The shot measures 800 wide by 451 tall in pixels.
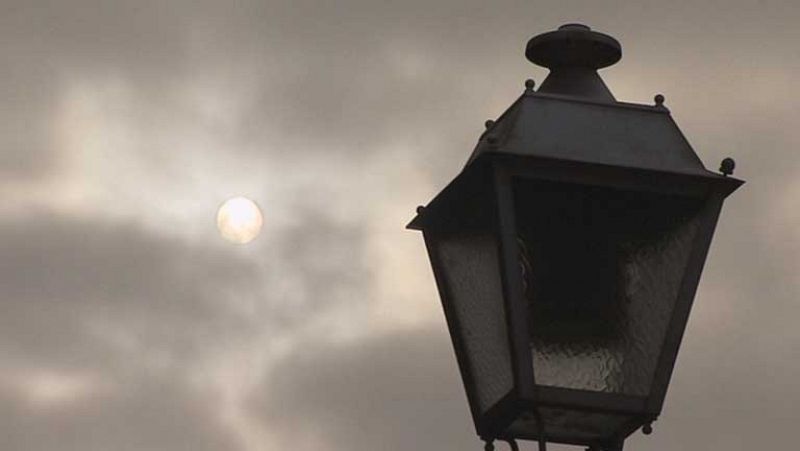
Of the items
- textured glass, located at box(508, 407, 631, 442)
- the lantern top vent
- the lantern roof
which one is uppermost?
the lantern top vent

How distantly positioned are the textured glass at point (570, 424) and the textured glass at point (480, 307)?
17cm

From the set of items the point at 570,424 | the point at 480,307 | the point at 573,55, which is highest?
the point at 573,55

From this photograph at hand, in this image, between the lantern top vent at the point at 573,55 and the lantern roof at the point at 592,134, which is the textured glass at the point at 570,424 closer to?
the lantern roof at the point at 592,134

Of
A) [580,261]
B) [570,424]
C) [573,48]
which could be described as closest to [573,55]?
[573,48]

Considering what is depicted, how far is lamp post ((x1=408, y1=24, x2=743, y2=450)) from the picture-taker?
8.26 meters

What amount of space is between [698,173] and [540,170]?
0.72 meters

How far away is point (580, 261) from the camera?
8.43 metres

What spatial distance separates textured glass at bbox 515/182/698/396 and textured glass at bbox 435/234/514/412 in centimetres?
14

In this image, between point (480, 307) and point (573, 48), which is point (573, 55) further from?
point (480, 307)

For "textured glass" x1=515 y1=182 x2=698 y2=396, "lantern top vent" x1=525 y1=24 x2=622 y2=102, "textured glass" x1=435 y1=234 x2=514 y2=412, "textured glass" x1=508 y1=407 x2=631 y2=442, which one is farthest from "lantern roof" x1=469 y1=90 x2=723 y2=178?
"textured glass" x1=508 y1=407 x2=631 y2=442

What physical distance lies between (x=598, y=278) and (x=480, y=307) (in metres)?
0.56

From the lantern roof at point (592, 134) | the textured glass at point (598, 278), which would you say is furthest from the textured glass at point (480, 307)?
the lantern roof at point (592, 134)

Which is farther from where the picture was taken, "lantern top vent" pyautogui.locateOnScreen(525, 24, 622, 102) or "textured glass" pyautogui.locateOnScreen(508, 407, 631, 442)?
"lantern top vent" pyautogui.locateOnScreen(525, 24, 622, 102)

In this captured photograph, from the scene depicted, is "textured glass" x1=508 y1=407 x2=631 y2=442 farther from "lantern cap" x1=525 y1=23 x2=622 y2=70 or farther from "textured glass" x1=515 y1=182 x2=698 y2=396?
"lantern cap" x1=525 y1=23 x2=622 y2=70
